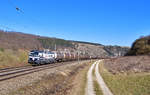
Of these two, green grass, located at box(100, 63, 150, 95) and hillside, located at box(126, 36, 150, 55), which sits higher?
hillside, located at box(126, 36, 150, 55)

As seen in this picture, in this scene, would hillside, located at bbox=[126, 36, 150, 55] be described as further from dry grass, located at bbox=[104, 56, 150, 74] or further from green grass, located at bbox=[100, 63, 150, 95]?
green grass, located at bbox=[100, 63, 150, 95]

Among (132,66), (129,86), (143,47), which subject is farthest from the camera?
(143,47)

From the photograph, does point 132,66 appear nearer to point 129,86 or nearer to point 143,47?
point 129,86

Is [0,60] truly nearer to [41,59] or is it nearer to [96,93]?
[41,59]

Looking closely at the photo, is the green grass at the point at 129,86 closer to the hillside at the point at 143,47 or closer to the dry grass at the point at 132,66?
the dry grass at the point at 132,66

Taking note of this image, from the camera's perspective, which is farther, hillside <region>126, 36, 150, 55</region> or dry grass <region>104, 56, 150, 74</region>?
hillside <region>126, 36, 150, 55</region>

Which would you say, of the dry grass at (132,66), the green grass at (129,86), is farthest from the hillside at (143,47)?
the green grass at (129,86)

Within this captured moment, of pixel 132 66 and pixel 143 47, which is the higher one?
pixel 143 47

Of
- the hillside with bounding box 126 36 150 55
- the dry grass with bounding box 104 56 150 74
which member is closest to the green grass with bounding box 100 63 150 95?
the dry grass with bounding box 104 56 150 74

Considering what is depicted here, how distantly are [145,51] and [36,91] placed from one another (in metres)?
62.6

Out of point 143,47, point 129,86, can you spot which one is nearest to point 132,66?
point 129,86

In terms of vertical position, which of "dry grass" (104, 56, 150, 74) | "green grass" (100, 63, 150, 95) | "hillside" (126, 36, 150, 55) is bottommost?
"green grass" (100, 63, 150, 95)

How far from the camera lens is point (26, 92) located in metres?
14.0

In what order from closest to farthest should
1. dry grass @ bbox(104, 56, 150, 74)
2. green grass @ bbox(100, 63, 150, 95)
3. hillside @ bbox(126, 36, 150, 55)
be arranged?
green grass @ bbox(100, 63, 150, 95) < dry grass @ bbox(104, 56, 150, 74) < hillside @ bbox(126, 36, 150, 55)
